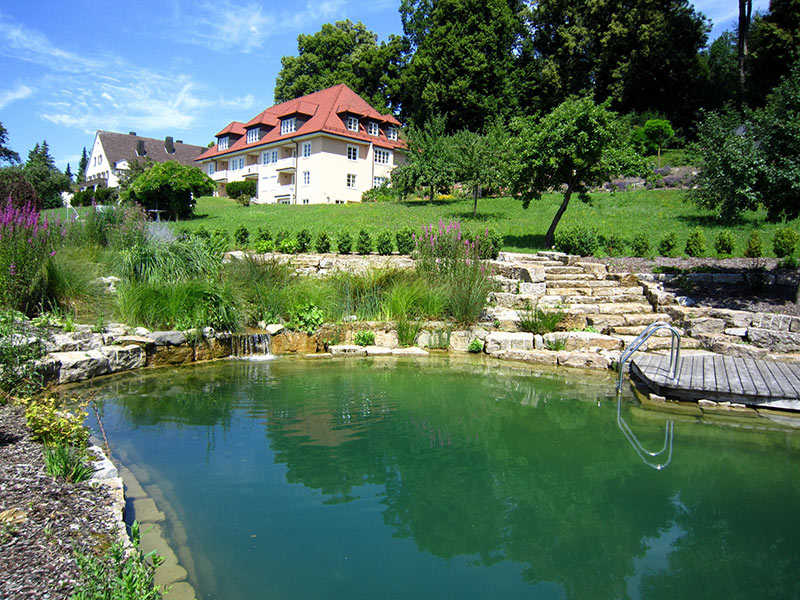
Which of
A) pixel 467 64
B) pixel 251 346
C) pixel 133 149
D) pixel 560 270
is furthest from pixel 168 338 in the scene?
pixel 133 149

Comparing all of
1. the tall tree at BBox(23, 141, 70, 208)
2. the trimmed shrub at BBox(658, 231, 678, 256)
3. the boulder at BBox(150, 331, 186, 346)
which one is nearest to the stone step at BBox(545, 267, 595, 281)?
the trimmed shrub at BBox(658, 231, 678, 256)

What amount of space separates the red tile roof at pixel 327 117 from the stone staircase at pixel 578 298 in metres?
23.2

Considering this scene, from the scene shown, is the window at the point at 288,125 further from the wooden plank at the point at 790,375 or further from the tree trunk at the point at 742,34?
the wooden plank at the point at 790,375

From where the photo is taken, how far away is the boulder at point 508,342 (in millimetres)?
9133

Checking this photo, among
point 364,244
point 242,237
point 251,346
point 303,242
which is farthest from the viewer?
point 242,237

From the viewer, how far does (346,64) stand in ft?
139

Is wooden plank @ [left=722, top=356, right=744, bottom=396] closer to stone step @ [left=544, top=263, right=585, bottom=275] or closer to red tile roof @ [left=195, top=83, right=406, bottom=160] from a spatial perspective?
stone step @ [left=544, top=263, right=585, bottom=275]

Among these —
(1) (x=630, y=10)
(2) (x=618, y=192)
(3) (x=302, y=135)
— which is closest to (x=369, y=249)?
(2) (x=618, y=192)

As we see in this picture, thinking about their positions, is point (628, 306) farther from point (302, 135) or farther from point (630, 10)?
point (630, 10)

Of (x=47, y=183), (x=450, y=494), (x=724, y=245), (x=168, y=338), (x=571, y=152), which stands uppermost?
(x=47, y=183)

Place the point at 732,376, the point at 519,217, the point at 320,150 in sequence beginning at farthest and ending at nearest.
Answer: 1. the point at 320,150
2. the point at 519,217
3. the point at 732,376

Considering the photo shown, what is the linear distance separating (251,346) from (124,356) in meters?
2.05

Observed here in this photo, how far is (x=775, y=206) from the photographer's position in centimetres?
901

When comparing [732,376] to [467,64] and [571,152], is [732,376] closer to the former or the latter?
[571,152]
